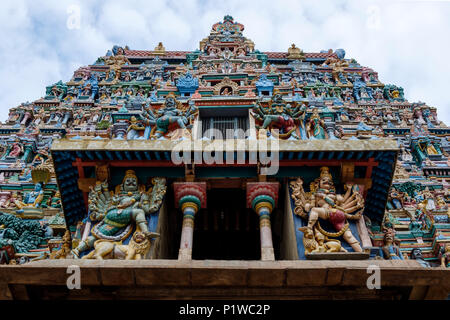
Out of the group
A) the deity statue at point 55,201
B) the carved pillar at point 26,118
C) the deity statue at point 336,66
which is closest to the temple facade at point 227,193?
the carved pillar at point 26,118

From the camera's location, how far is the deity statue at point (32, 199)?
14383 millimetres

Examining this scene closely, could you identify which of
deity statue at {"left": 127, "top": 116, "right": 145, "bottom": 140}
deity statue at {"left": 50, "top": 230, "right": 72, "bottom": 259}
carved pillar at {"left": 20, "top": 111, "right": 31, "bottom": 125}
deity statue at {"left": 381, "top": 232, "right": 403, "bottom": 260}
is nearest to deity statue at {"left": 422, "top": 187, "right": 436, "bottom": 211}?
deity statue at {"left": 381, "top": 232, "right": 403, "bottom": 260}

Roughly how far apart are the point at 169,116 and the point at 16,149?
7.21m

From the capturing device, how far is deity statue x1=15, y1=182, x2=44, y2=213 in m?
14.4

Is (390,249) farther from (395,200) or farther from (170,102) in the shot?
(170,102)

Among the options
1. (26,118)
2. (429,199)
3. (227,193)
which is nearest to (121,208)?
(227,193)

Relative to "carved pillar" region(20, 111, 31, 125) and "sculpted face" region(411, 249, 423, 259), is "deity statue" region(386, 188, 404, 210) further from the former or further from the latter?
"carved pillar" region(20, 111, 31, 125)

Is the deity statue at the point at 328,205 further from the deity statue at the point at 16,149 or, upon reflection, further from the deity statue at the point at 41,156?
the deity statue at the point at 16,149

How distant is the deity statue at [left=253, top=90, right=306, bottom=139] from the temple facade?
0.05m

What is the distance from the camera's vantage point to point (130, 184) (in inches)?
442

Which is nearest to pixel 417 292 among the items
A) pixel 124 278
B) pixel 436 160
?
pixel 124 278

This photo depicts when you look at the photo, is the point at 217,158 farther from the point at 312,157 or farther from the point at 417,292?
the point at 417,292

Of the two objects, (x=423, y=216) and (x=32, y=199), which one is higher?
(x=32, y=199)

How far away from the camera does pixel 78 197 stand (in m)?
12.0
